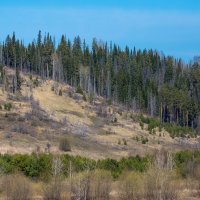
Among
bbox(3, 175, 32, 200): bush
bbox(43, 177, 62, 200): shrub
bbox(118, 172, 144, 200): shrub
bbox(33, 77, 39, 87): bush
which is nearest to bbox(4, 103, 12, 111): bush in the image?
bbox(33, 77, 39, 87): bush

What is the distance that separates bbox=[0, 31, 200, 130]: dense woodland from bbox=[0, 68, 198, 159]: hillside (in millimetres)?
6527

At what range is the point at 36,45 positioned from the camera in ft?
513

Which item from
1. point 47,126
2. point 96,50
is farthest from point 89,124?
point 96,50

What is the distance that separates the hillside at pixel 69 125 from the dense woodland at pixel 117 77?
653cm

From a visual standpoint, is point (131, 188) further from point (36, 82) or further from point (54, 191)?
point (36, 82)

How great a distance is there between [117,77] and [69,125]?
50148mm

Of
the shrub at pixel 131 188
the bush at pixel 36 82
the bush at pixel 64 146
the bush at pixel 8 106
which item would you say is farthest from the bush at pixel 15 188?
the bush at pixel 36 82

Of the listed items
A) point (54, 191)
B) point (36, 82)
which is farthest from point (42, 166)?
point (36, 82)

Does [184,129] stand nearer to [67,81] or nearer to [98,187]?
[67,81]

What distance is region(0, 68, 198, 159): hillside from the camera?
75500 millimetres

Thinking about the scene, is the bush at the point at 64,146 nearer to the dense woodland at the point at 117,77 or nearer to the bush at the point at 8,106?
the bush at the point at 8,106

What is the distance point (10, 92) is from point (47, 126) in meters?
29.1

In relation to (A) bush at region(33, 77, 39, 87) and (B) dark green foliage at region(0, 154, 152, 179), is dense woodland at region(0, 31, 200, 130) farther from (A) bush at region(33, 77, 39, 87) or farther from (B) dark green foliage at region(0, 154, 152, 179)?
(B) dark green foliage at region(0, 154, 152, 179)

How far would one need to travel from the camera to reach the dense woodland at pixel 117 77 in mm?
137375
